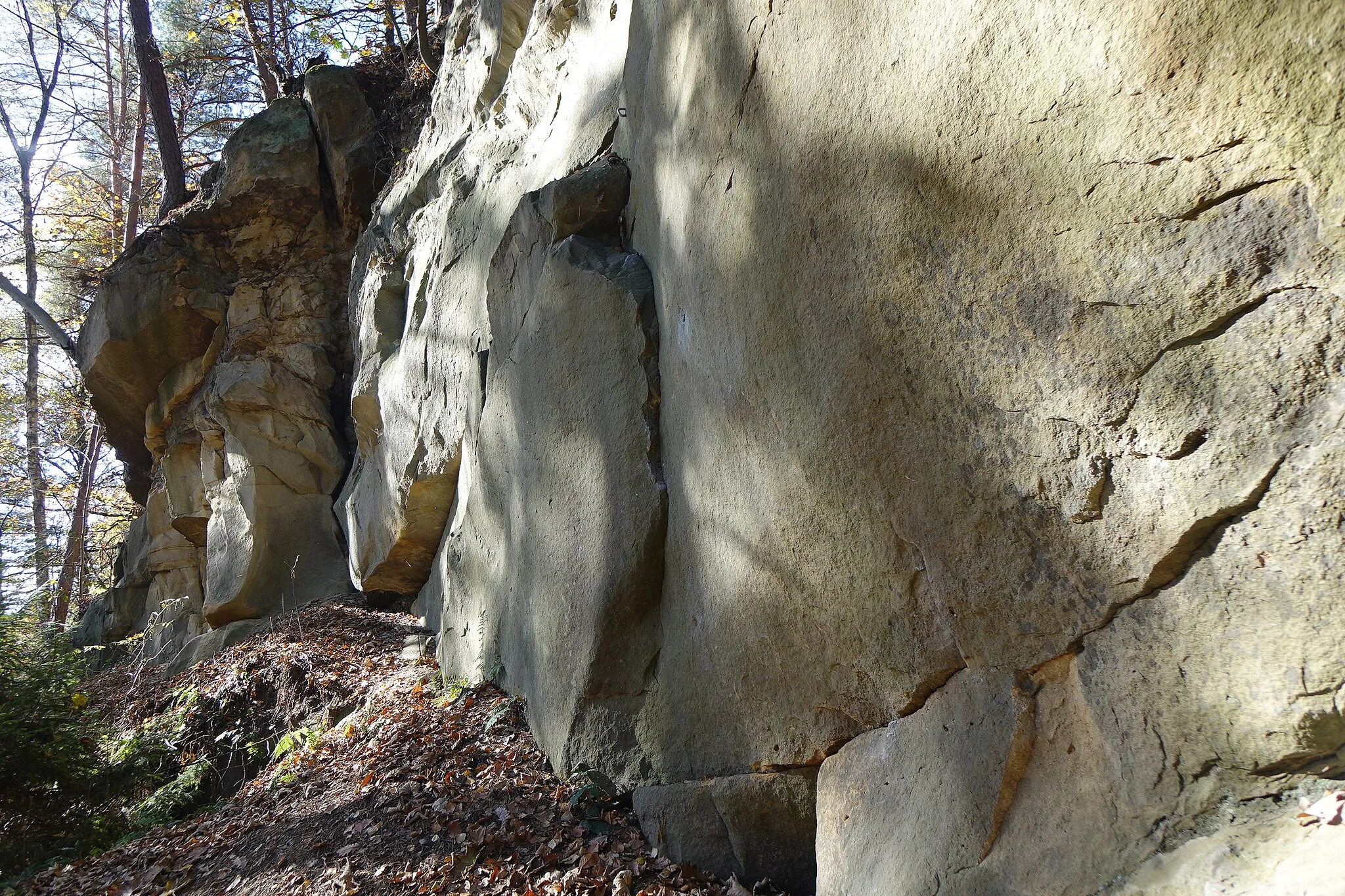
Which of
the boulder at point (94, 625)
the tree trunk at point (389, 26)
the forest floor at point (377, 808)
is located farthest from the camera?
the boulder at point (94, 625)

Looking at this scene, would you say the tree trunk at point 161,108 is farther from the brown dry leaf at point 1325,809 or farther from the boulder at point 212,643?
the brown dry leaf at point 1325,809

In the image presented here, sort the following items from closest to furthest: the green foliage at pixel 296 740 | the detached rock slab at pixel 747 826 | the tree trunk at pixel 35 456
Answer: the detached rock slab at pixel 747 826
the green foliage at pixel 296 740
the tree trunk at pixel 35 456

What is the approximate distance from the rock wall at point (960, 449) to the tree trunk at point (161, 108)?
38.2ft

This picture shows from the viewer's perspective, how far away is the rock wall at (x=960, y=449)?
1.84 meters

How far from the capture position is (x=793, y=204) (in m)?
3.22

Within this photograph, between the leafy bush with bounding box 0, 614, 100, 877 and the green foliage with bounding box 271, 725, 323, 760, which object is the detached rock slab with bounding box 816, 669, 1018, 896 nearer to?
the green foliage with bounding box 271, 725, 323, 760

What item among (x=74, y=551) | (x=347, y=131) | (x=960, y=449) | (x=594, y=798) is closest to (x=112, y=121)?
(x=74, y=551)

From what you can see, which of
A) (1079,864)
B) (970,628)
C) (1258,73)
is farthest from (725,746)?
(1258,73)

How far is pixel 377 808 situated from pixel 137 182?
696 inches

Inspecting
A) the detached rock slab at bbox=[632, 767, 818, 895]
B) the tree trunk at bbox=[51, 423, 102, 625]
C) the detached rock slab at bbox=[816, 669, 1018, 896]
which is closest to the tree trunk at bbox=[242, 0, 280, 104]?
the tree trunk at bbox=[51, 423, 102, 625]

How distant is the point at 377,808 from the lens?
5.20m

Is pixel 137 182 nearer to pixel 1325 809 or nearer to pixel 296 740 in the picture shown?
pixel 296 740

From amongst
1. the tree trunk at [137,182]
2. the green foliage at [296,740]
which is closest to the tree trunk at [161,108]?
the tree trunk at [137,182]

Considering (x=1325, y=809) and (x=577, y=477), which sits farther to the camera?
(x=577, y=477)
